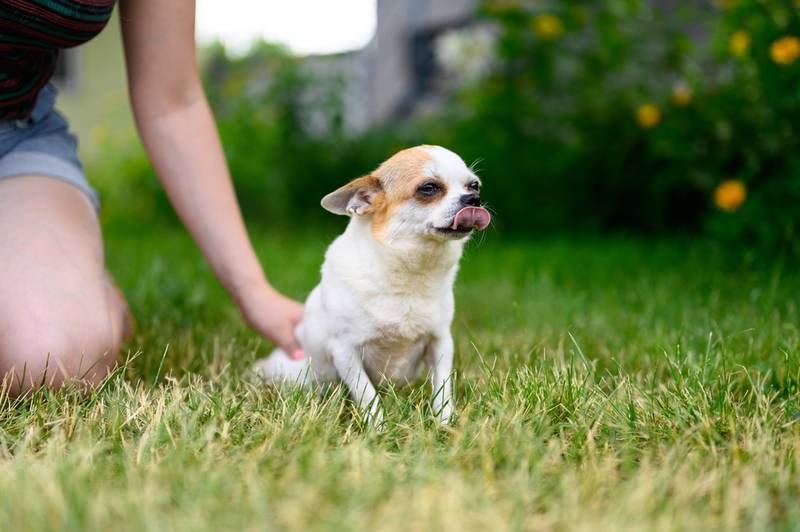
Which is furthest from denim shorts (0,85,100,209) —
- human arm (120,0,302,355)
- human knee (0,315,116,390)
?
human knee (0,315,116,390)

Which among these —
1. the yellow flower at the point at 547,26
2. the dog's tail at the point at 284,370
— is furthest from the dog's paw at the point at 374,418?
the yellow flower at the point at 547,26

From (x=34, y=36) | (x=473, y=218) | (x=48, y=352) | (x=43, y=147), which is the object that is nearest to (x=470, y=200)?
(x=473, y=218)

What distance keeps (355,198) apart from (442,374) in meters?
0.44

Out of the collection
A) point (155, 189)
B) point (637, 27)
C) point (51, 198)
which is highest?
point (637, 27)

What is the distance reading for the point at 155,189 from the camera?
7.27 meters

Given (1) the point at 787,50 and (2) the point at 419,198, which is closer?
(2) the point at 419,198

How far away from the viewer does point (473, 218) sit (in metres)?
1.78

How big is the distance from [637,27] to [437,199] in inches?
147

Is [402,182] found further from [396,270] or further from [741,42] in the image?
[741,42]

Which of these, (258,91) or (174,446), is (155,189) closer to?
(258,91)

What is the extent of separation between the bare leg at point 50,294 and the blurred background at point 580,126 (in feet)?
7.90

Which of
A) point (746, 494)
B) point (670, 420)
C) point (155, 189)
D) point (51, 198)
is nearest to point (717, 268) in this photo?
point (670, 420)

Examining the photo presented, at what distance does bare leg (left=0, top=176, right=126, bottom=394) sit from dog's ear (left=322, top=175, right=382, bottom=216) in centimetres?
63

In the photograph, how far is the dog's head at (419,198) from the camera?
181cm
